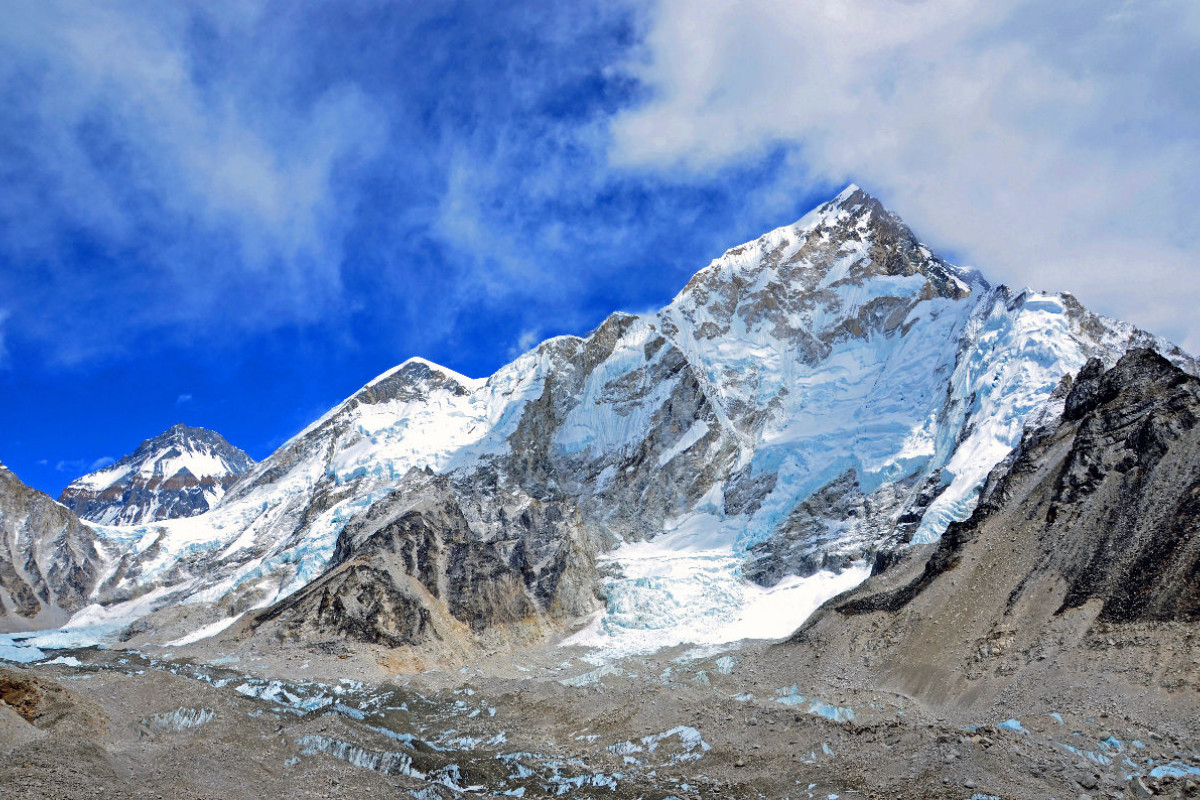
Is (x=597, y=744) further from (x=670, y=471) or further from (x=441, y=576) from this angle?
(x=670, y=471)

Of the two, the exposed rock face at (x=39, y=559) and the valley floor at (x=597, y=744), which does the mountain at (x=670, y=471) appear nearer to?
the exposed rock face at (x=39, y=559)

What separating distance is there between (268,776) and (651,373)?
12897cm

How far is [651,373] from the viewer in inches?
6132

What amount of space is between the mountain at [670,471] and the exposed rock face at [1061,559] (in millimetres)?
21182

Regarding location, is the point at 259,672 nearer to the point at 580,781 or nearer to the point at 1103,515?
the point at 580,781

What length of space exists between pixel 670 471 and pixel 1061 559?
9279cm

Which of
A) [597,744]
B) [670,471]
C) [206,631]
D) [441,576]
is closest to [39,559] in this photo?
[206,631]

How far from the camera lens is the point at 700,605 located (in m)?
98.9

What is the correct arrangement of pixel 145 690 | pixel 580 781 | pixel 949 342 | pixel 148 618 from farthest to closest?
1. pixel 949 342
2. pixel 148 618
3. pixel 145 690
4. pixel 580 781

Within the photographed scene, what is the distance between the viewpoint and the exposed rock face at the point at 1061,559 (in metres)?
42.7

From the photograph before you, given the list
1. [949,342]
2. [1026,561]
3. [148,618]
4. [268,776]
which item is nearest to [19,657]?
[148,618]

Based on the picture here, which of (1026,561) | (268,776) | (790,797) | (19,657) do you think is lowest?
(790,797)

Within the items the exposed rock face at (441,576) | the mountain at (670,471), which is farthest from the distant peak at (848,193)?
the exposed rock face at (441,576)

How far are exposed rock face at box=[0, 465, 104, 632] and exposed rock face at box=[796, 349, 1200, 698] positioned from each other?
14259cm
